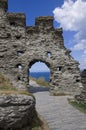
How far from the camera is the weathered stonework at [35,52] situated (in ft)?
94.5

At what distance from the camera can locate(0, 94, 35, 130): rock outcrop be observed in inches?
465

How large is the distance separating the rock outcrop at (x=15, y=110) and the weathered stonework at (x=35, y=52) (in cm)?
1616

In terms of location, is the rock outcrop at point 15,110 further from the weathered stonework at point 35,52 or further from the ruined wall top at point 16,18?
the ruined wall top at point 16,18

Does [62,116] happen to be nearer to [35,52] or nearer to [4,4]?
[35,52]

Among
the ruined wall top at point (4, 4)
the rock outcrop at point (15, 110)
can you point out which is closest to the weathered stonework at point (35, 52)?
the ruined wall top at point (4, 4)

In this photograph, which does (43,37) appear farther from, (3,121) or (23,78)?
(3,121)

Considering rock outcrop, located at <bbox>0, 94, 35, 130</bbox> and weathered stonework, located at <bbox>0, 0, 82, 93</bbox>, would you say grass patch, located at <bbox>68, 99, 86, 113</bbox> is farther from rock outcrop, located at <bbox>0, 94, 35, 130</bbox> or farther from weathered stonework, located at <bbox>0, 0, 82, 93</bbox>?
Result: weathered stonework, located at <bbox>0, 0, 82, 93</bbox>

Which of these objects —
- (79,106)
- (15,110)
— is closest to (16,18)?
(79,106)

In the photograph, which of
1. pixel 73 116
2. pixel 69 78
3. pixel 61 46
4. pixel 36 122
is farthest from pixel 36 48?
pixel 36 122

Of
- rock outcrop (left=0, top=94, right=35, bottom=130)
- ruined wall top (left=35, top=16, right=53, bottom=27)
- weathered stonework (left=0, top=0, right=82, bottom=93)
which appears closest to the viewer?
rock outcrop (left=0, top=94, right=35, bottom=130)

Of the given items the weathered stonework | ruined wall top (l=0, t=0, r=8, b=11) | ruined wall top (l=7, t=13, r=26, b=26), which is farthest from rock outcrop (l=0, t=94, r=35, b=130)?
ruined wall top (l=0, t=0, r=8, b=11)

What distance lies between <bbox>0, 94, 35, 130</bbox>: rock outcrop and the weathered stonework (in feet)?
53.0

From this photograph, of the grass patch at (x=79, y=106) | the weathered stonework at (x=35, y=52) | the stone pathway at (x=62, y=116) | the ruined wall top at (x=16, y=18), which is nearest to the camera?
the stone pathway at (x=62, y=116)

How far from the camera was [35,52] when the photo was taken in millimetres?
28844
